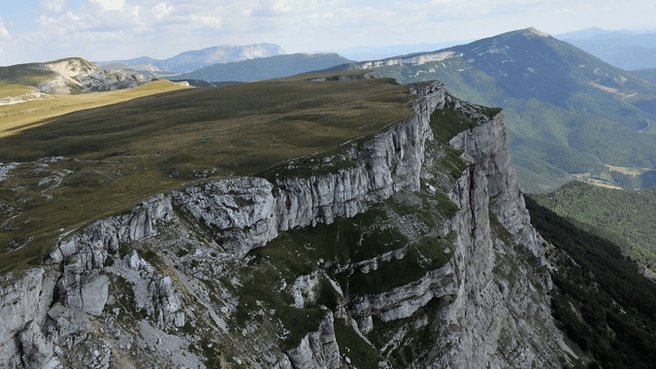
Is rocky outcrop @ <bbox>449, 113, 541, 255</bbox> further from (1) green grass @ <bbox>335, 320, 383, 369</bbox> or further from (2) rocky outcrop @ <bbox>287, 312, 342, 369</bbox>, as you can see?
(2) rocky outcrop @ <bbox>287, 312, 342, 369</bbox>

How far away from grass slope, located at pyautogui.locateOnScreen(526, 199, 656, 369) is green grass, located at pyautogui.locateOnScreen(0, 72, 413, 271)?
77.7 metres

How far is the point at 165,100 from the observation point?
564 ft

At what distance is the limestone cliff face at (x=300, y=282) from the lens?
50219 mm

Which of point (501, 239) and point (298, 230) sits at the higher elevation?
point (298, 230)

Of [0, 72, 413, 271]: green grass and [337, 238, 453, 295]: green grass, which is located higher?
[0, 72, 413, 271]: green grass

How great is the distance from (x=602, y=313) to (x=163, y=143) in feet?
458

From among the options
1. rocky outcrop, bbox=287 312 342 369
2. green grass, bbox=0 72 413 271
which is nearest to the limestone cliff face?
rocky outcrop, bbox=287 312 342 369

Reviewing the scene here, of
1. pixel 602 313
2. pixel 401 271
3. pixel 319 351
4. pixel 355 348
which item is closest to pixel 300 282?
pixel 319 351

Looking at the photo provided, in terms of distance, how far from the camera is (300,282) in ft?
248

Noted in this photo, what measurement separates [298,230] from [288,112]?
54245mm

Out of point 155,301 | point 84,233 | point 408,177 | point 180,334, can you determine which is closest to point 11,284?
point 84,233

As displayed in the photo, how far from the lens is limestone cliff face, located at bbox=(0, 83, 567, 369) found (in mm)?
50219

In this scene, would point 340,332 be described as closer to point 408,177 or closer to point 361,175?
point 361,175

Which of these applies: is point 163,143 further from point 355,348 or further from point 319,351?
point 355,348
